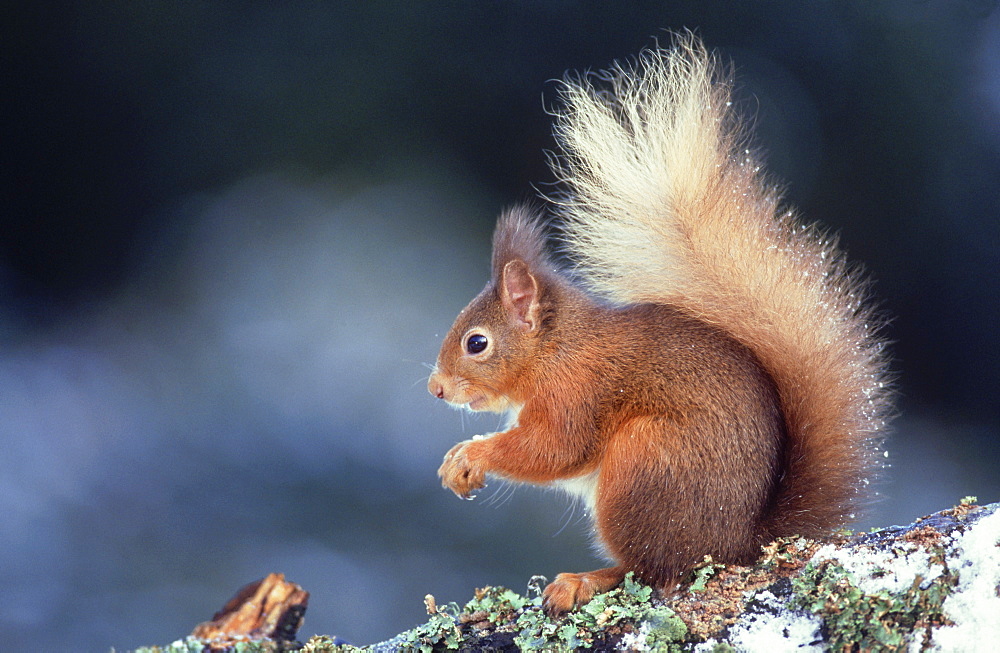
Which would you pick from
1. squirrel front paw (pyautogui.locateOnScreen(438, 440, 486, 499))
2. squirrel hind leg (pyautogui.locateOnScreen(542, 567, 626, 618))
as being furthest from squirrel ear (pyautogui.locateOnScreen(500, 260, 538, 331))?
squirrel hind leg (pyautogui.locateOnScreen(542, 567, 626, 618))

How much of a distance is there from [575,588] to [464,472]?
28 centimetres

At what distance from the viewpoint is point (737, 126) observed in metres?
1.50

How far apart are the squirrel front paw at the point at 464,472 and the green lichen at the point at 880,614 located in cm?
57

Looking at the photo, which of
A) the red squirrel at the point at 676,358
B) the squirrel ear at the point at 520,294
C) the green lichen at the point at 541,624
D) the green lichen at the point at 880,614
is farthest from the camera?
the squirrel ear at the point at 520,294

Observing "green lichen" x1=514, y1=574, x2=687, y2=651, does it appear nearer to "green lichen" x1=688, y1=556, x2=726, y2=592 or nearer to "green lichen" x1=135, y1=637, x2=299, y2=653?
"green lichen" x1=688, y1=556, x2=726, y2=592

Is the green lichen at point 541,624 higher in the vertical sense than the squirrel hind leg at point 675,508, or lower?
lower

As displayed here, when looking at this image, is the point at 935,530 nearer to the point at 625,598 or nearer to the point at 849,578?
the point at 849,578

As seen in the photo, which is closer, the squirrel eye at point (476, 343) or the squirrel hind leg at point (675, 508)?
the squirrel hind leg at point (675, 508)

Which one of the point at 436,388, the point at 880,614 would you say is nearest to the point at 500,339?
the point at 436,388

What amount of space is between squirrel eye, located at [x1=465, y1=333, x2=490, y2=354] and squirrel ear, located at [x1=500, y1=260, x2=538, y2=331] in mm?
70

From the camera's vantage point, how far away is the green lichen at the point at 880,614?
111 centimetres

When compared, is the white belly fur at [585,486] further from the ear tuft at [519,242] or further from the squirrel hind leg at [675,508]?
the ear tuft at [519,242]

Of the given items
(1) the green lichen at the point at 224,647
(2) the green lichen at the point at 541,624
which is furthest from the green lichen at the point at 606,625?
(1) the green lichen at the point at 224,647

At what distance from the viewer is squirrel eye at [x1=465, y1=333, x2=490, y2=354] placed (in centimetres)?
157
